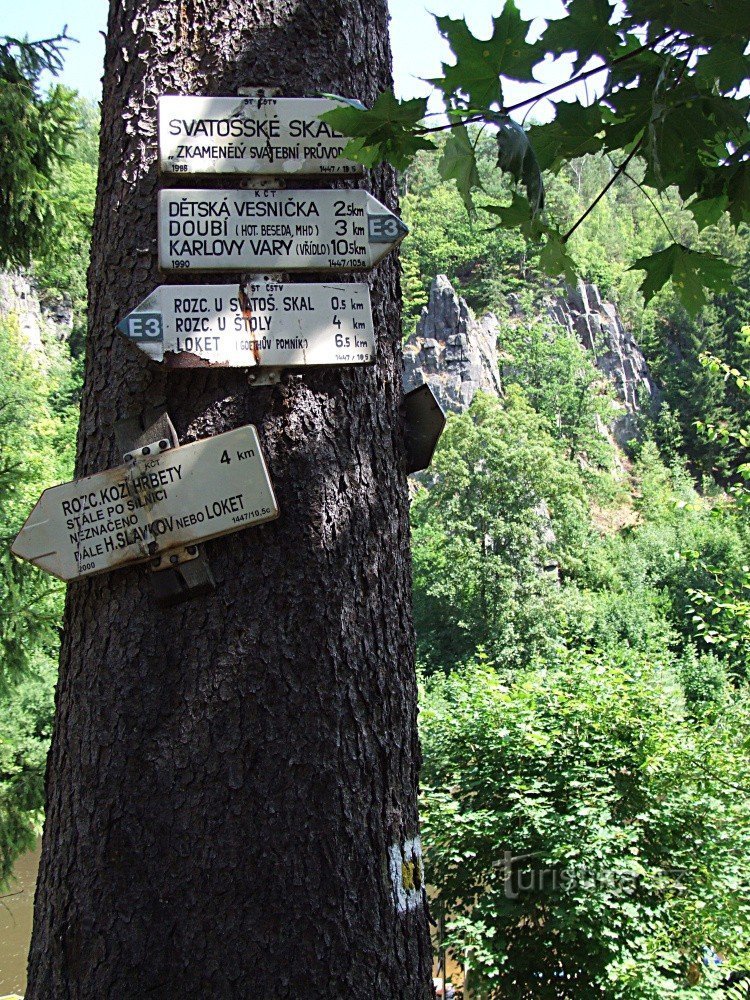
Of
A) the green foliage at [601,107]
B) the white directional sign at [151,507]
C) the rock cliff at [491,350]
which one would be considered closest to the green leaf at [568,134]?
the green foliage at [601,107]

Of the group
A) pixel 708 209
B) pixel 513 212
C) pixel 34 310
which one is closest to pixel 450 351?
pixel 34 310

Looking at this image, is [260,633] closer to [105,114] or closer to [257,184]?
[257,184]

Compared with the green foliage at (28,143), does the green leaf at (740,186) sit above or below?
below

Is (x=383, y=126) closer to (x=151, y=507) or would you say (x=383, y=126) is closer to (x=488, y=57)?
(x=488, y=57)

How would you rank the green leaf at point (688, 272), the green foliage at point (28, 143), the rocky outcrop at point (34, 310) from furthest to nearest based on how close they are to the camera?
the rocky outcrop at point (34, 310) < the green foliage at point (28, 143) < the green leaf at point (688, 272)

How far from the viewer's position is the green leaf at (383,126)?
1281 millimetres

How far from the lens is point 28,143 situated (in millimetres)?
5609

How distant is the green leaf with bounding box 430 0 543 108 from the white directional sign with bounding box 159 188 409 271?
28cm

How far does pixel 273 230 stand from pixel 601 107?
559mm

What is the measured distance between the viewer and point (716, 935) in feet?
24.8

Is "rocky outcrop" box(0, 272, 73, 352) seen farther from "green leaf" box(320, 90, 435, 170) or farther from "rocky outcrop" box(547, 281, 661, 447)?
"green leaf" box(320, 90, 435, 170)

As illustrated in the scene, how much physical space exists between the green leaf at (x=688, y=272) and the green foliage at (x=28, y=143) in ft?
15.4

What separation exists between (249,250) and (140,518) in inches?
17.0

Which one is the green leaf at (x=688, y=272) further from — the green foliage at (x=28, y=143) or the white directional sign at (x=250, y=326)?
the green foliage at (x=28, y=143)
